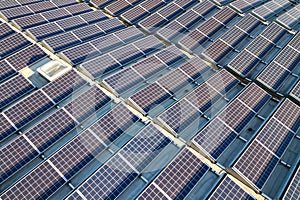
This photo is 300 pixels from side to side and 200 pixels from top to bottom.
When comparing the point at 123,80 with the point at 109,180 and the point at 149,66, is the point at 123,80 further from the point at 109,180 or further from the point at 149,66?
the point at 109,180

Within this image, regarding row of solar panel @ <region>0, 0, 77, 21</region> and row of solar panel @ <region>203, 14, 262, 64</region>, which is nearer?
row of solar panel @ <region>203, 14, 262, 64</region>

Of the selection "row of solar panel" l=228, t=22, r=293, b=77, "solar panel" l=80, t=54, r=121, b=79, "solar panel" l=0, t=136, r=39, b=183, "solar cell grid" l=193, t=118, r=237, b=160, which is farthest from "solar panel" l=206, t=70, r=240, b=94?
"solar panel" l=0, t=136, r=39, b=183

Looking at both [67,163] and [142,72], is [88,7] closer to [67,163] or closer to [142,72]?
[142,72]

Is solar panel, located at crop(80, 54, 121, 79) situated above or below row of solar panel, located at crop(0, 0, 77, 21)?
above

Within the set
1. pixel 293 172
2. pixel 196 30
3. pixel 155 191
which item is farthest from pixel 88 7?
pixel 293 172

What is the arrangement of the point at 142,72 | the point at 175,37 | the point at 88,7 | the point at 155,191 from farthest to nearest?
the point at 88,7
the point at 175,37
the point at 142,72
the point at 155,191

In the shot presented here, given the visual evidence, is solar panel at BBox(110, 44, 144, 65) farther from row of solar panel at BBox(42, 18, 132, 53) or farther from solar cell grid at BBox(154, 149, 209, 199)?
solar cell grid at BBox(154, 149, 209, 199)
